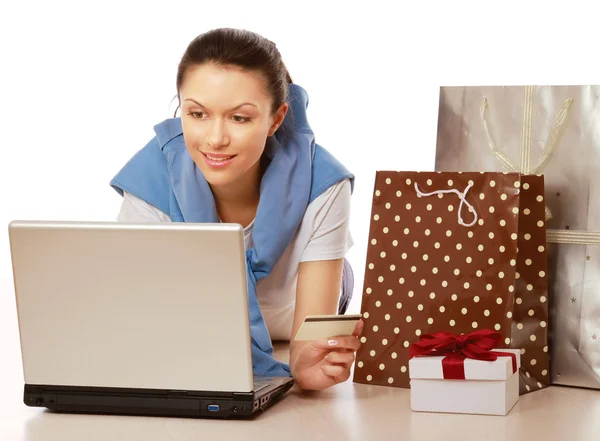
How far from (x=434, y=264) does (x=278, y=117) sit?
0.51 metres

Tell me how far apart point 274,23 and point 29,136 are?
1149 millimetres

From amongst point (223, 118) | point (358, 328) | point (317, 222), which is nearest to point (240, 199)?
point (317, 222)

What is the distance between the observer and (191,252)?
1.69 metres

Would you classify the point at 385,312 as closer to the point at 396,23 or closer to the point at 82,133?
the point at 396,23

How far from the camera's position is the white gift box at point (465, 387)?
182 cm

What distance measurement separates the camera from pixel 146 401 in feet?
5.86

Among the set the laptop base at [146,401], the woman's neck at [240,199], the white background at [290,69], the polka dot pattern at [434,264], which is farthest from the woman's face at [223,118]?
the white background at [290,69]

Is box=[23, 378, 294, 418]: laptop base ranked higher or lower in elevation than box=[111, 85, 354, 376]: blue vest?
lower

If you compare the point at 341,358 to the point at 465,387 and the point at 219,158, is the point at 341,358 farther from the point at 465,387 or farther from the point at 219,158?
the point at 219,158

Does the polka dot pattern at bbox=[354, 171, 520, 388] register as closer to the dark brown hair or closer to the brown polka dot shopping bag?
the brown polka dot shopping bag

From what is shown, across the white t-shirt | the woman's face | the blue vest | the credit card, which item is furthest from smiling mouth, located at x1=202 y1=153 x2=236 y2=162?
the credit card

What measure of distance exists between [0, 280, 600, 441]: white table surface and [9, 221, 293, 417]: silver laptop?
0.04m

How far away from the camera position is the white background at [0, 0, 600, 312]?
3.68 metres

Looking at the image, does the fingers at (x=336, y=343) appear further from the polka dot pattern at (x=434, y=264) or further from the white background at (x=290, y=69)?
the white background at (x=290, y=69)
